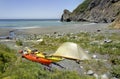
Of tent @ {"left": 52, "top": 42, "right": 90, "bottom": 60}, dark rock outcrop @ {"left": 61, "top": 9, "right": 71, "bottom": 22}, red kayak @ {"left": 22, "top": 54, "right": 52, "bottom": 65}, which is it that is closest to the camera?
red kayak @ {"left": 22, "top": 54, "right": 52, "bottom": 65}

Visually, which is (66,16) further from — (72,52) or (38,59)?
(38,59)

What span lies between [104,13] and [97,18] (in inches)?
181

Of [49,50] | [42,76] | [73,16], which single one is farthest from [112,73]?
[73,16]

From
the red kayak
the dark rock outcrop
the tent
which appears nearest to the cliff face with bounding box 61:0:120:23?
the dark rock outcrop

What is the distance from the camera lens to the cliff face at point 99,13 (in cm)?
12720

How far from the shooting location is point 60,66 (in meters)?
16.3

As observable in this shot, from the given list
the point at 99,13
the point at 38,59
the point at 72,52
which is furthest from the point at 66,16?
the point at 38,59

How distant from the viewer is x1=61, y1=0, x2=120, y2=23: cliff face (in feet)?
417

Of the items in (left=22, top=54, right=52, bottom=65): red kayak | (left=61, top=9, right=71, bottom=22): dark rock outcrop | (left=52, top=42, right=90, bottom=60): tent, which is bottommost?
(left=61, top=9, right=71, bottom=22): dark rock outcrop

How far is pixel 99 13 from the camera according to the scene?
461ft

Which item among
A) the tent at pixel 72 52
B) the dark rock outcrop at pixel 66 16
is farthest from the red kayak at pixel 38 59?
the dark rock outcrop at pixel 66 16

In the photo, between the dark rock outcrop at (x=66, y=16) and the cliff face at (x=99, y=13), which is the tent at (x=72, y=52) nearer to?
the cliff face at (x=99, y=13)

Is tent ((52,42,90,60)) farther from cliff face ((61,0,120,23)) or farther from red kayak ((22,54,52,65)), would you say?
cliff face ((61,0,120,23))

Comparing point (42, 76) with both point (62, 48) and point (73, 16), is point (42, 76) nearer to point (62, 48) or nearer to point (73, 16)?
point (62, 48)
